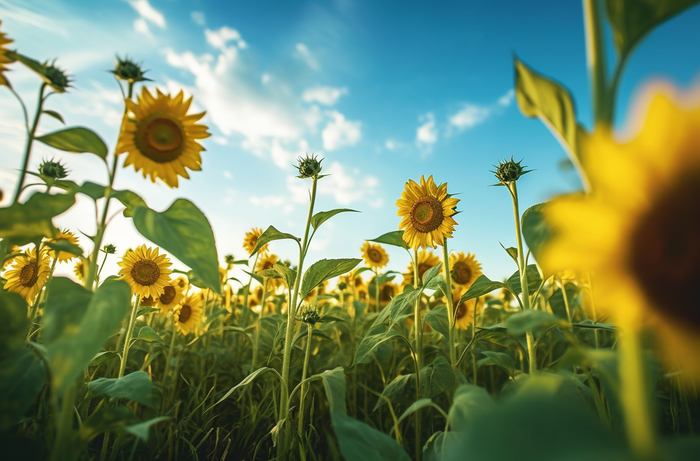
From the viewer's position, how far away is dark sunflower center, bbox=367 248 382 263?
14.0ft

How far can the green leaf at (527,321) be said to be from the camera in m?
0.67

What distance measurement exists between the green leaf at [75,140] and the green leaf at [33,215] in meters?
0.13

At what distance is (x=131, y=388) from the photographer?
968 millimetres

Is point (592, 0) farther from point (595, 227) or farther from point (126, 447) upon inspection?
point (126, 447)

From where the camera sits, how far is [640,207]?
0.49 m

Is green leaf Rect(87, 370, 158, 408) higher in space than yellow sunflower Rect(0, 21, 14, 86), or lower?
lower

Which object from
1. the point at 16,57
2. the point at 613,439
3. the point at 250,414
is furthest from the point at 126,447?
the point at 613,439

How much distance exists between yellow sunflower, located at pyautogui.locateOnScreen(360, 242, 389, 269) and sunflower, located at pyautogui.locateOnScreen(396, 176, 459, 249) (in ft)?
6.39

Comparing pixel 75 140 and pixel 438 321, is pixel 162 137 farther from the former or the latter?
pixel 438 321

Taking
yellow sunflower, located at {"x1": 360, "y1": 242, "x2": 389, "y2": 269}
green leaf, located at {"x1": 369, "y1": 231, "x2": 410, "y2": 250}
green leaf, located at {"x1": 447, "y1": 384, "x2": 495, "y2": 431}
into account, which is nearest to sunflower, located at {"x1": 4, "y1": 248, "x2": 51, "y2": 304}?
green leaf, located at {"x1": 369, "y1": 231, "x2": 410, "y2": 250}

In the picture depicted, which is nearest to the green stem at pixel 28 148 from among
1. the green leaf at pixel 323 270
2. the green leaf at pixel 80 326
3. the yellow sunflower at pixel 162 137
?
the yellow sunflower at pixel 162 137

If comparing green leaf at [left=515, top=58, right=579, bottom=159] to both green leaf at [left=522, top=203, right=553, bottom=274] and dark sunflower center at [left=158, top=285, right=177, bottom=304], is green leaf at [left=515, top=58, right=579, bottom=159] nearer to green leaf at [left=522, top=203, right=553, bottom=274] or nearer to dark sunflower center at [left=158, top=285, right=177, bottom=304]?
green leaf at [left=522, top=203, right=553, bottom=274]

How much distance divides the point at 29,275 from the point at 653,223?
279 cm

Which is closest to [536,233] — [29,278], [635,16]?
[635,16]
